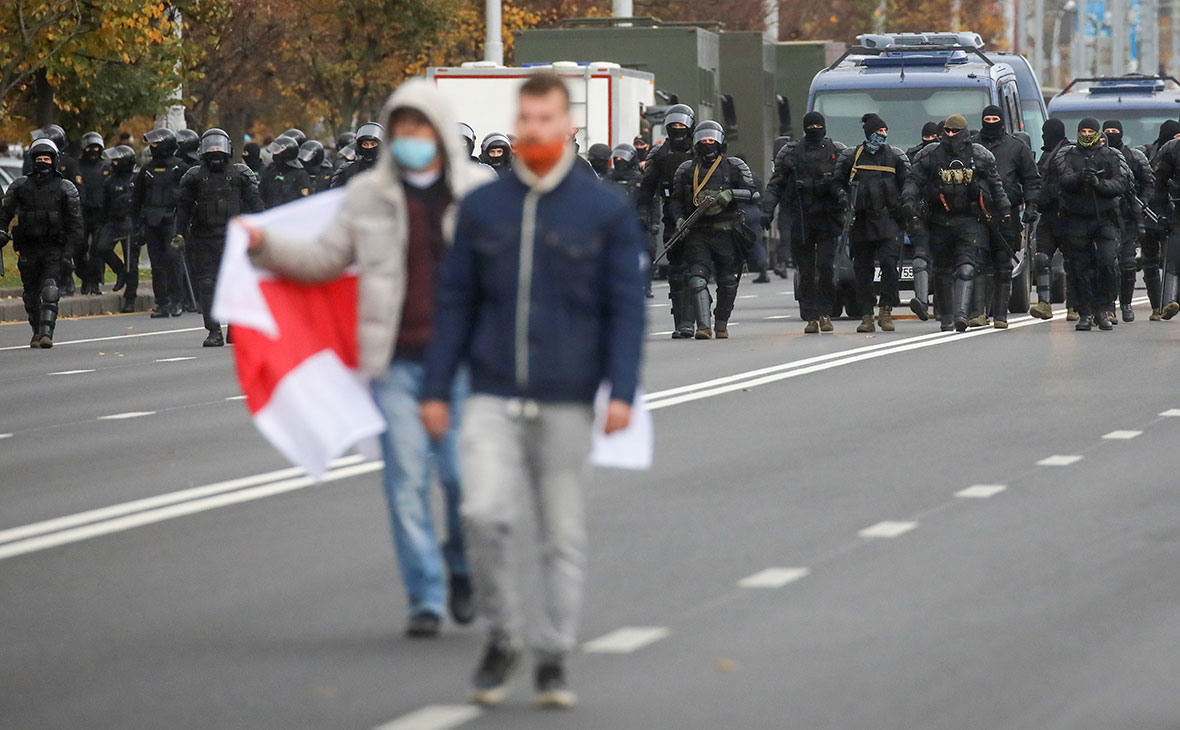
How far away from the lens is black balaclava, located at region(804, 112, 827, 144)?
21.4m

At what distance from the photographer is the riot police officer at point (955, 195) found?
830 inches

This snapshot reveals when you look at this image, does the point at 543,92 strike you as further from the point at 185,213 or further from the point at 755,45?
the point at 755,45

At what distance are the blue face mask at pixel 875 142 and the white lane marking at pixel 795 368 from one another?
163 cm

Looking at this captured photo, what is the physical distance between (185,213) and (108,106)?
509 inches

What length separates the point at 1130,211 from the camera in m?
22.6

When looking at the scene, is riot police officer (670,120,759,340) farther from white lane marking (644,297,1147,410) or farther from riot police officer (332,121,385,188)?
riot police officer (332,121,385,188)

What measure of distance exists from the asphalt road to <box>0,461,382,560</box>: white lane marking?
31 millimetres

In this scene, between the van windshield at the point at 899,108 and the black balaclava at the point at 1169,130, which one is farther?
the van windshield at the point at 899,108

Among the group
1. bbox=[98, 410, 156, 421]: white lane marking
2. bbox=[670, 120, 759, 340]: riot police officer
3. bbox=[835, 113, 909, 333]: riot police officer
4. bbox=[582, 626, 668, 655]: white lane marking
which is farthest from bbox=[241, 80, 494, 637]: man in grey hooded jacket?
bbox=[835, 113, 909, 333]: riot police officer

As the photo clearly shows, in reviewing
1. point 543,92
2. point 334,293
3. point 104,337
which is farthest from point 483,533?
point 104,337

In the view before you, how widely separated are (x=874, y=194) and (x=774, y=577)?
12704 mm

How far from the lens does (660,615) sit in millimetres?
7992

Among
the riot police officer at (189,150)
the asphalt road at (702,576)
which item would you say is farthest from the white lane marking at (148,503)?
the riot police officer at (189,150)

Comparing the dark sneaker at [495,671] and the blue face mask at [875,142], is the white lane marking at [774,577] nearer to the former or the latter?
the dark sneaker at [495,671]
